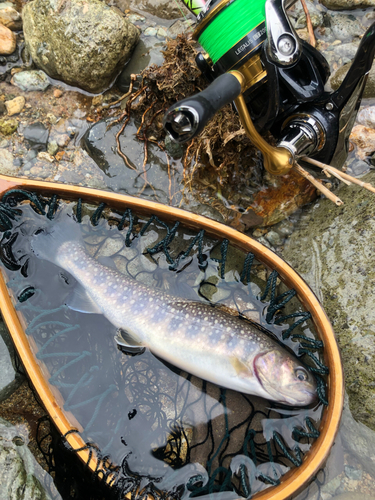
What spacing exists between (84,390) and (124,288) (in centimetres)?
66

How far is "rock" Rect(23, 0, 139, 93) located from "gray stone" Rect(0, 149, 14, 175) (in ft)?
2.61

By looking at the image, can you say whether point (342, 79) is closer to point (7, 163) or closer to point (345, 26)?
point (345, 26)

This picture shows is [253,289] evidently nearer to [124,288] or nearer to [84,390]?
[124,288]

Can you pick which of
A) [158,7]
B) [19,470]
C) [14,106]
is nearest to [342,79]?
[158,7]

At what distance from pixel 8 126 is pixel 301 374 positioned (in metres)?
2.85

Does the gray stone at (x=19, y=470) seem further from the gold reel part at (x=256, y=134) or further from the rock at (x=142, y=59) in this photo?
the rock at (x=142, y=59)

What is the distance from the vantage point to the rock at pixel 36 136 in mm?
2791

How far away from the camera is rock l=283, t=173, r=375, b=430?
6.58 feet

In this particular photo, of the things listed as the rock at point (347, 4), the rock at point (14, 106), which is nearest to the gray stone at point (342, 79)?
the rock at point (347, 4)

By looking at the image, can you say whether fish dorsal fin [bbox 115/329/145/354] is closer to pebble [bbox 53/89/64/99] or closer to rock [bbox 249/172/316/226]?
rock [bbox 249/172/316/226]

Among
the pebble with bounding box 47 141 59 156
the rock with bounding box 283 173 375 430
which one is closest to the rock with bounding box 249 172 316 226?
the rock with bounding box 283 173 375 430

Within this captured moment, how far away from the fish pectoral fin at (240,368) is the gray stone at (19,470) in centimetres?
145

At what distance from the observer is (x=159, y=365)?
7.12ft

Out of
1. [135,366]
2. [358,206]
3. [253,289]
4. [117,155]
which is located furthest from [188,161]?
[135,366]
